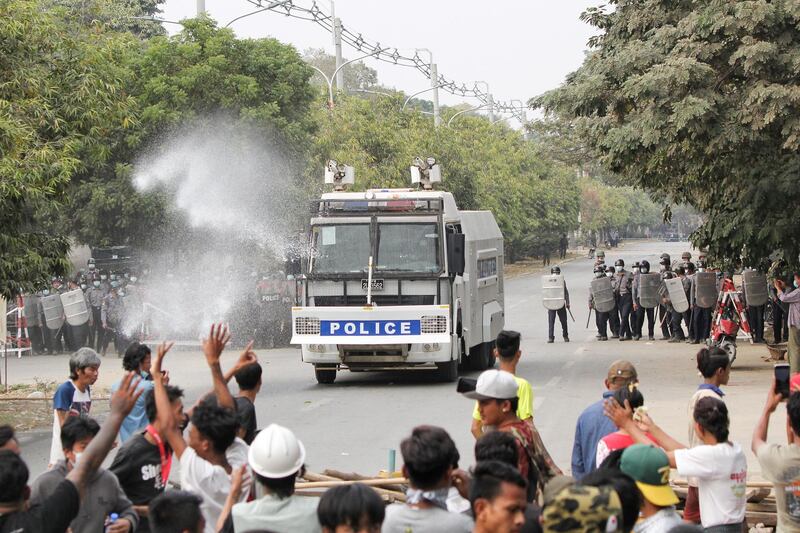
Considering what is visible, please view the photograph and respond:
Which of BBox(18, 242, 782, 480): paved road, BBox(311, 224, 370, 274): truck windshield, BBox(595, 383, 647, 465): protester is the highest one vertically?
BBox(311, 224, 370, 274): truck windshield

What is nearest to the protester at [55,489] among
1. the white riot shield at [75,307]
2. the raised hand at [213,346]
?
the raised hand at [213,346]

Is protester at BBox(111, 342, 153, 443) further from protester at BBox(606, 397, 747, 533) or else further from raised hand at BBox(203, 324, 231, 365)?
protester at BBox(606, 397, 747, 533)

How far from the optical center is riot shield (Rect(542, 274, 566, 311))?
86.0ft

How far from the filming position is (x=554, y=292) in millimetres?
26219

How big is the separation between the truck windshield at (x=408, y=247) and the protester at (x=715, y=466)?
12.5 meters

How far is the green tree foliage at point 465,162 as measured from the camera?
41219mm

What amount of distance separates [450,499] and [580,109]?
49.5ft

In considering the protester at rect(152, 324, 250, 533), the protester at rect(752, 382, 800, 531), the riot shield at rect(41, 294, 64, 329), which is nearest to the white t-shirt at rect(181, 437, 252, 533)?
the protester at rect(152, 324, 250, 533)

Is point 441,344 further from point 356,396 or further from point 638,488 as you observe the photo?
point 638,488

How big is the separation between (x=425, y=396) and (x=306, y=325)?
87.6 inches

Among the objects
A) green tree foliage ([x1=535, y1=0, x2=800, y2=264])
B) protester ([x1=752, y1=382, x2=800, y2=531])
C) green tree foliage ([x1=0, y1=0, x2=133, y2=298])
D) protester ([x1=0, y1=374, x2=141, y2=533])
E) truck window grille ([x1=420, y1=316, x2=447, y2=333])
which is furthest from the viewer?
truck window grille ([x1=420, y1=316, x2=447, y2=333])

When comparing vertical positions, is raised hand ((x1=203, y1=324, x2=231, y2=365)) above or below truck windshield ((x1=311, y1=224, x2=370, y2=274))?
below

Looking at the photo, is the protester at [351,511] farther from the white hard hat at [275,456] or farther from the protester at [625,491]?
the protester at [625,491]

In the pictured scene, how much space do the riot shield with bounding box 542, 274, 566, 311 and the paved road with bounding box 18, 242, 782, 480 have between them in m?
0.89
